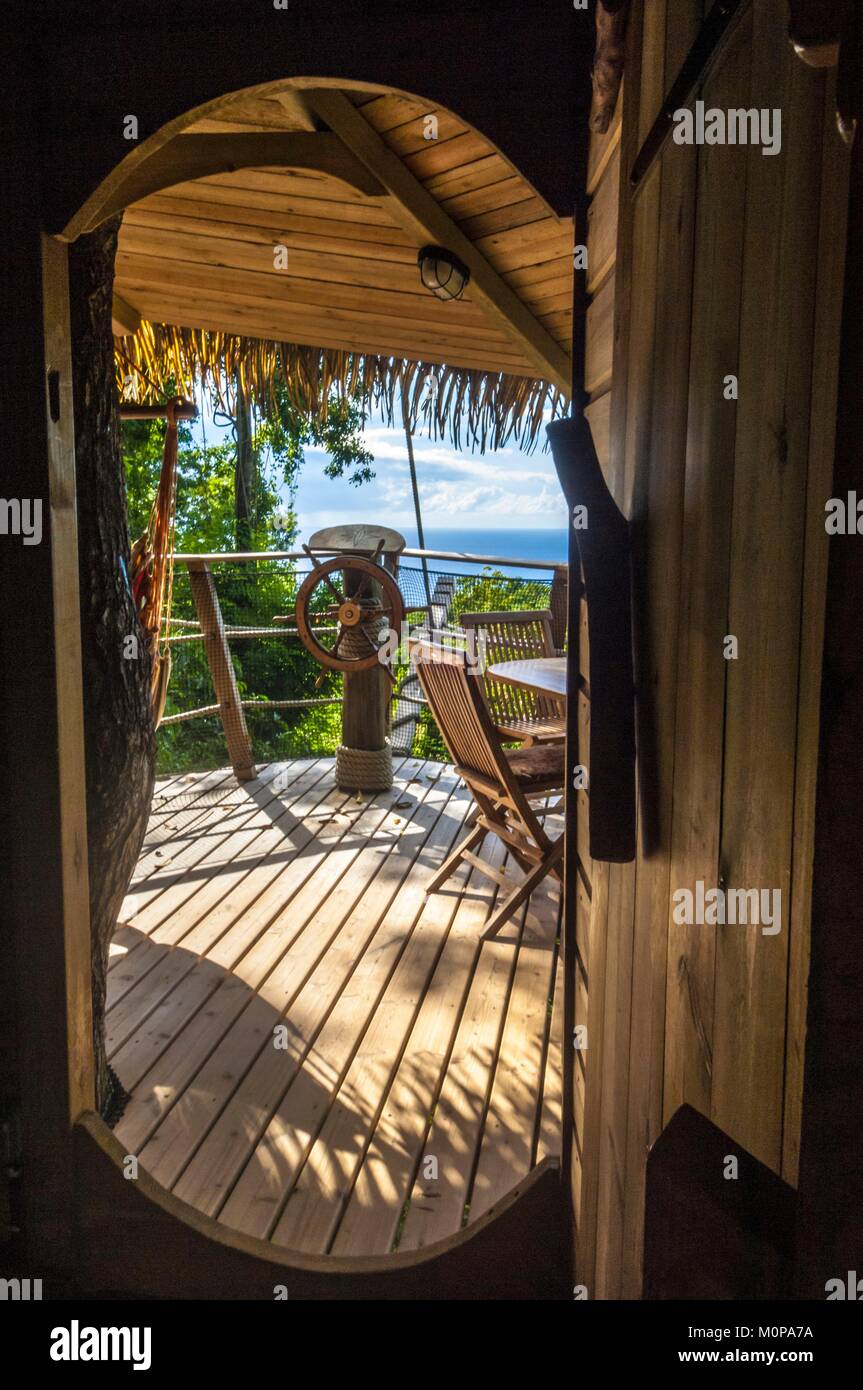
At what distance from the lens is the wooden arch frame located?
1688 mm

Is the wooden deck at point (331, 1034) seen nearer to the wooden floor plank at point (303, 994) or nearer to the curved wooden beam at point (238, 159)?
the wooden floor plank at point (303, 994)

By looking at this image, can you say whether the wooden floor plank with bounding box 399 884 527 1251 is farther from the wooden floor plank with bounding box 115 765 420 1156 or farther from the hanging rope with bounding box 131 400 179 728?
the hanging rope with bounding box 131 400 179 728

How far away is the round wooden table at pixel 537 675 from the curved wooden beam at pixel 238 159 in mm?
1829

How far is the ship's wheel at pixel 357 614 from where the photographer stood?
5641 mm

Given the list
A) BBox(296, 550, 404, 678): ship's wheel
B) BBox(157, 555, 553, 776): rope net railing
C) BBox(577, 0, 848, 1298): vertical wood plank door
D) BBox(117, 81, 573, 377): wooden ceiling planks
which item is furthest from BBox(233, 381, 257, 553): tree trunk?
BBox(577, 0, 848, 1298): vertical wood plank door

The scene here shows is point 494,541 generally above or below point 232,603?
above

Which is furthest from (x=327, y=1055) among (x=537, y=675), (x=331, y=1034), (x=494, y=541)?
(x=494, y=541)

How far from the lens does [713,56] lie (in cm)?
84

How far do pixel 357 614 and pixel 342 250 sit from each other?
2.26m

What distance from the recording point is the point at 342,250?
373cm

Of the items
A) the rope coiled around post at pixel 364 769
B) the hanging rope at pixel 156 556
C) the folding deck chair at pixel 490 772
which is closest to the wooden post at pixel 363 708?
the rope coiled around post at pixel 364 769

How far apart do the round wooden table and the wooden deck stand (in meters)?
0.90

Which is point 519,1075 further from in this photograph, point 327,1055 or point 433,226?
point 433,226
